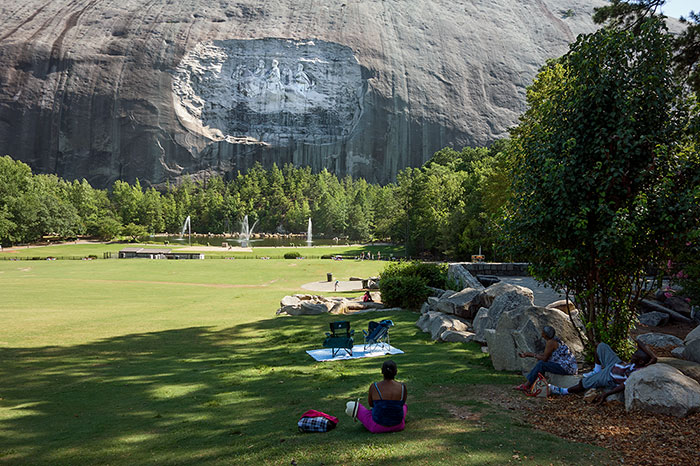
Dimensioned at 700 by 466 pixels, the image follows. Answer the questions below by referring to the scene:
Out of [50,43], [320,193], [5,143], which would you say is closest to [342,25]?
[320,193]

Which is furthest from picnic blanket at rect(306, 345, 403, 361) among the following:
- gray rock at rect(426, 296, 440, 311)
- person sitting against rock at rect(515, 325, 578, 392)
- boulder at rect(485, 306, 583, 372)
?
person sitting against rock at rect(515, 325, 578, 392)

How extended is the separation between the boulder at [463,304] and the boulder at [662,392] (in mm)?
7389

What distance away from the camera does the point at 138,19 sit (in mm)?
135125

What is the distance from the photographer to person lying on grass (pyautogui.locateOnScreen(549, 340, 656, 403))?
6950mm

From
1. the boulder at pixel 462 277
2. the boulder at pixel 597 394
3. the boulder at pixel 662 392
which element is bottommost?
the boulder at pixel 597 394

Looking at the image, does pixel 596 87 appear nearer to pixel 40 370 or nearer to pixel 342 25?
pixel 40 370

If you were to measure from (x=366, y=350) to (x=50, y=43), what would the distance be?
15814 cm

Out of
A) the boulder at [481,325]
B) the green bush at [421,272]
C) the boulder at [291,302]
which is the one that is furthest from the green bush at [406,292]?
the boulder at [481,325]

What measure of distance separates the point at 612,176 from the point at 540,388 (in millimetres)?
3743

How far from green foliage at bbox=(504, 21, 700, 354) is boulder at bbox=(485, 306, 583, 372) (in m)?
0.90

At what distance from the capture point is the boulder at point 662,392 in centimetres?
604

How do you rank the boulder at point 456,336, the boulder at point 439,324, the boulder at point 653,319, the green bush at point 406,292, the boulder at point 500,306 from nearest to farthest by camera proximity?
the boulder at point 500,306 < the boulder at point 456,336 < the boulder at point 439,324 < the boulder at point 653,319 < the green bush at point 406,292

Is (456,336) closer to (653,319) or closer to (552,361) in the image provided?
(552,361)

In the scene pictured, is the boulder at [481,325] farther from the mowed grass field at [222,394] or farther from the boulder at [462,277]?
the boulder at [462,277]
